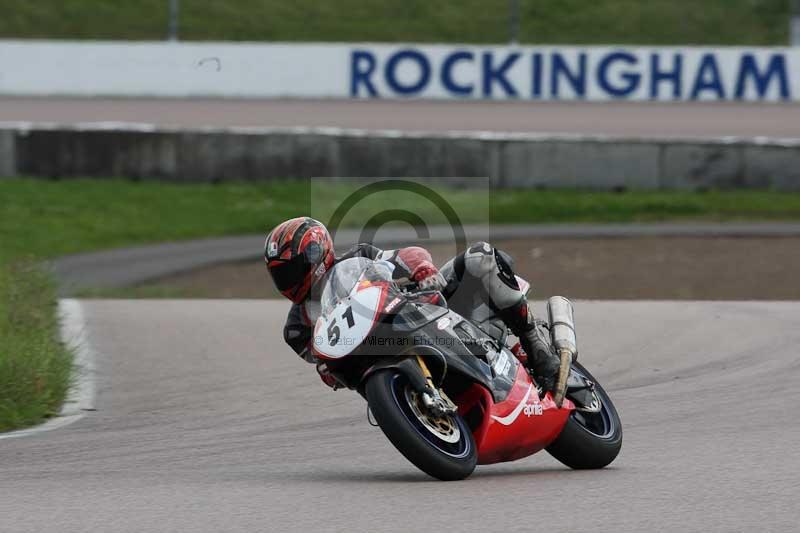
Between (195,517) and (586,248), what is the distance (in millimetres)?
12793

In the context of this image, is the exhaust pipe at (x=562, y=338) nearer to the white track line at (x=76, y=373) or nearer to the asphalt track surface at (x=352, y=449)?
the asphalt track surface at (x=352, y=449)

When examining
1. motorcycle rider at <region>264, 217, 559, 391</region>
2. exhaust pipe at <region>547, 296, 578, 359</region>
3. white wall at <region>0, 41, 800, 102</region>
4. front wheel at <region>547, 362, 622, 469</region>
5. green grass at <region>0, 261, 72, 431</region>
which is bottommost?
green grass at <region>0, 261, 72, 431</region>

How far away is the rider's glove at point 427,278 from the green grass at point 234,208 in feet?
39.0

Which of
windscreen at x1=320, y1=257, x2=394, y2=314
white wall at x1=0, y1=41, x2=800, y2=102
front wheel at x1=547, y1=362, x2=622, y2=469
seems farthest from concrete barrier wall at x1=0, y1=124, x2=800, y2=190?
windscreen at x1=320, y1=257, x2=394, y2=314

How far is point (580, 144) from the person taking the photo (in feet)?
68.8

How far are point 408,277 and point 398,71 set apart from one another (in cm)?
2013

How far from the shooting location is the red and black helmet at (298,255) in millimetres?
5852

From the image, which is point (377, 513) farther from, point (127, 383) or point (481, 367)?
point (127, 383)

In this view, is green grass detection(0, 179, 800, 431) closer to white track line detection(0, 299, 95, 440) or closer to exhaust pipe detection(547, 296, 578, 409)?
white track line detection(0, 299, 95, 440)

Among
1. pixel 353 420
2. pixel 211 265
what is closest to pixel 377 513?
pixel 353 420

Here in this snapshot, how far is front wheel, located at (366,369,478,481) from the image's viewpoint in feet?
17.7

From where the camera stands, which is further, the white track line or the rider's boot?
the white track line

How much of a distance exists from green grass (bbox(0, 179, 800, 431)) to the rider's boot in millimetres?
11583

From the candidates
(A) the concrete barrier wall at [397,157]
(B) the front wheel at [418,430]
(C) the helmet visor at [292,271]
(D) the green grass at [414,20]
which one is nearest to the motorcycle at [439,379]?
(B) the front wheel at [418,430]
